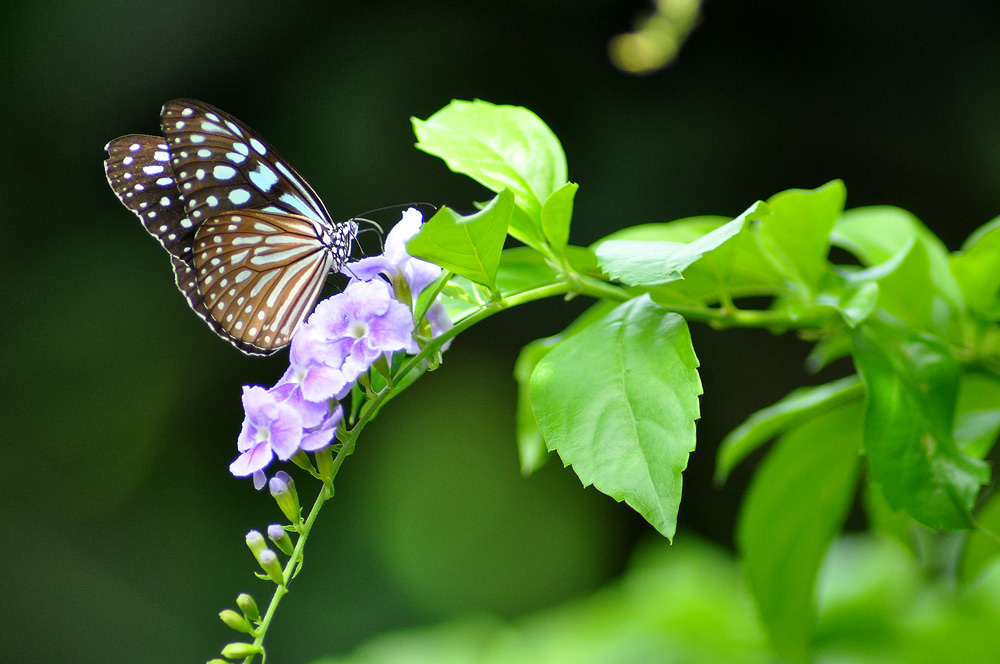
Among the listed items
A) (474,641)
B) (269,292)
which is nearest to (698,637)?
(474,641)

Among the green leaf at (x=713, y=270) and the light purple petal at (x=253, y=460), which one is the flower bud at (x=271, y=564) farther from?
the green leaf at (x=713, y=270)

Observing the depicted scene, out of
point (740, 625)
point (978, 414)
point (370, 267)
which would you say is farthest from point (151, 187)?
point (740, 625)

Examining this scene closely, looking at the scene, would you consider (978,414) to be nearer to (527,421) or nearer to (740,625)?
(527,421)

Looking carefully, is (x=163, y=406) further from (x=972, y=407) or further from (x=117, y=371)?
(x=972, y=407)

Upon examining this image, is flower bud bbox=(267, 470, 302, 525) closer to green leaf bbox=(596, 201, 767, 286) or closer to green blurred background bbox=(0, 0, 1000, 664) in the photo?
green leaf bbox=(596, 201, 767, 286)

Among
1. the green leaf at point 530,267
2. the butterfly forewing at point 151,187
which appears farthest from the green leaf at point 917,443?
the butterfly forewing at point 151,187
